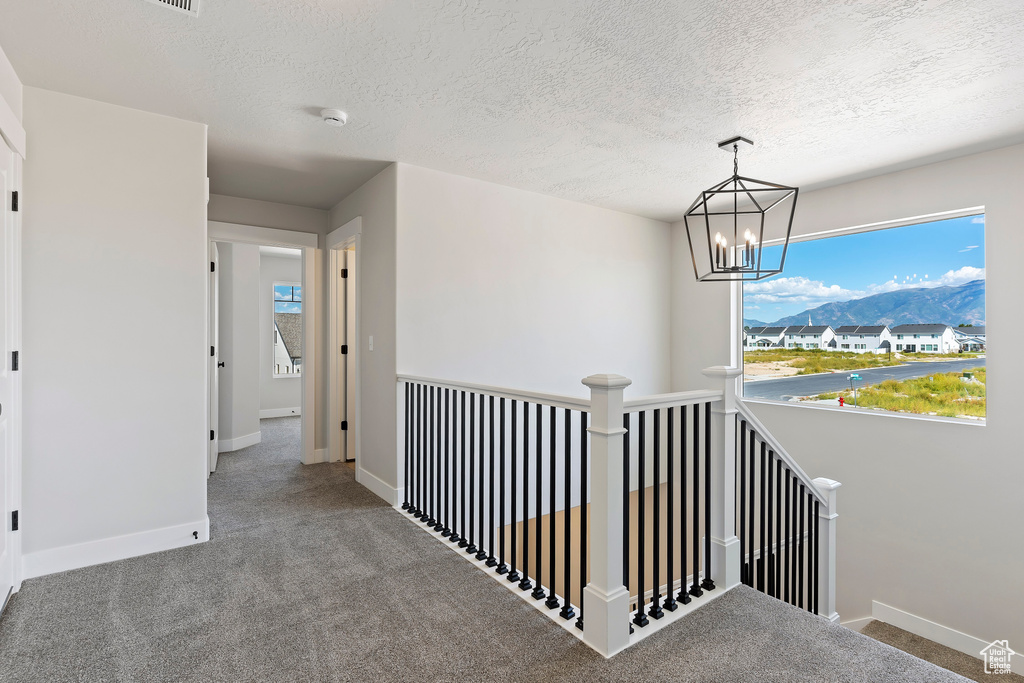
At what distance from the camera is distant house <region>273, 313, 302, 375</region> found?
7723mm

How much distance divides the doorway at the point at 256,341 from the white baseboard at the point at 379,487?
97 cm

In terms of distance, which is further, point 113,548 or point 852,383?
point 852,383

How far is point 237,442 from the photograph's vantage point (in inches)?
211

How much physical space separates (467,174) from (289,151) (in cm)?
123

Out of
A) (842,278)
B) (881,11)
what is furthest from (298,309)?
(881,11)

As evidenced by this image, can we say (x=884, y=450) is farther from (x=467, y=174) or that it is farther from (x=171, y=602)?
(x=171, y=602)

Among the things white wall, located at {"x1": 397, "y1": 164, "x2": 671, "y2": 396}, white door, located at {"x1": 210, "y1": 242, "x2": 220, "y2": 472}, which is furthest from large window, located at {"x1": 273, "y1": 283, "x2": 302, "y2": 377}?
white wall, located at {"x1": 397, "y1": 164, "x2": 671, "y2": 396}

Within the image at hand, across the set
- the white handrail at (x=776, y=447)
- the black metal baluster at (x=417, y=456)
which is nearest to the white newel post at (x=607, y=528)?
the white handrail at (x=776, y=447)

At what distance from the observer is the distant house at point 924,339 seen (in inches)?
146

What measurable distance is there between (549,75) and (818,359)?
354 centimetres

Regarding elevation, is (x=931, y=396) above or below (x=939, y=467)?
above

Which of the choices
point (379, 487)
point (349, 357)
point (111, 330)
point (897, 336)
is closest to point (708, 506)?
point (379, 487)

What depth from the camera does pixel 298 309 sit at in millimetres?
7906

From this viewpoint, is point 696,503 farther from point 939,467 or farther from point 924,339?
point 924,339
